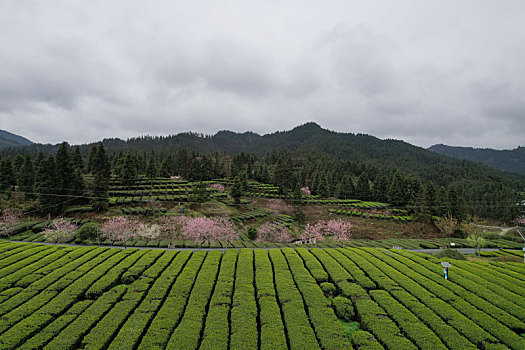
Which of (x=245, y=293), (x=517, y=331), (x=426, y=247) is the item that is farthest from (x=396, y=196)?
(x=245, y=293)

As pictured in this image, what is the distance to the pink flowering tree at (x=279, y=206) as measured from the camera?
68750mm

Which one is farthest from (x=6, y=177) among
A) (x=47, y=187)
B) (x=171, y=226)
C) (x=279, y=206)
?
(x=279, y=206)

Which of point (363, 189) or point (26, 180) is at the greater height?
point (363, 189)

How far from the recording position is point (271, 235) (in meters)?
49.0

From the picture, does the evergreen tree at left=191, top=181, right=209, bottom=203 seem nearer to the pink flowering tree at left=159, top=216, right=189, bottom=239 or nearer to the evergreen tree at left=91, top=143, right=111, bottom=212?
the pink flowering tree at left=159, top=216, right=189, bottom=239

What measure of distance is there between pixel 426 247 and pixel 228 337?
38713 millimetres

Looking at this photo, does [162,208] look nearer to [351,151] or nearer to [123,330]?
[123,330]

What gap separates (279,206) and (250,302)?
2150 inches

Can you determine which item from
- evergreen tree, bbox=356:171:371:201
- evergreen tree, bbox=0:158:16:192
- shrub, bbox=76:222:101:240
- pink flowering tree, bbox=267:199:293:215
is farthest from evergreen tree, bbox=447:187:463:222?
evergreen tree, bbox=0:158:16:192

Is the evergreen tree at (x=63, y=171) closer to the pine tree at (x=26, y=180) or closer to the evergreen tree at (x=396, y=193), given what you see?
the pine tree at (x=26, y=180)

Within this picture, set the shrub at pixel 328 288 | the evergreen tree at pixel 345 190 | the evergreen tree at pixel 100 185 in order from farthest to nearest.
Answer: the evergreen tree at pixel 345 190 < the evergreen tree at pixel 100 185 < the shrub at pixel 328 288

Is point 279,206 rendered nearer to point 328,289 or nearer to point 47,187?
point 328,289

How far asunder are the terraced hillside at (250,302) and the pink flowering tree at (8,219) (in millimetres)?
20008

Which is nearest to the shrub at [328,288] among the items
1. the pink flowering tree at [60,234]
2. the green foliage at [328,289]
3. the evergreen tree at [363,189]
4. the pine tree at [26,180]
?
the green foliage at [328,289]
